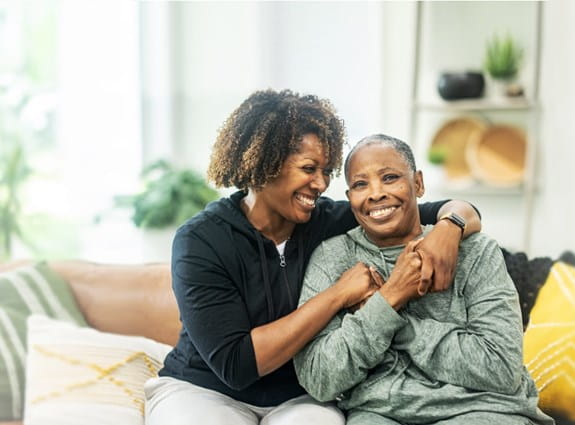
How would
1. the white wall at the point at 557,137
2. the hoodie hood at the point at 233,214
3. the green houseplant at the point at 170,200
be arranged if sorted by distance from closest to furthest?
the hoodie hood at the point at 233,214, the green houseplant at the point at 170,200, the white wall at the point at 557,137

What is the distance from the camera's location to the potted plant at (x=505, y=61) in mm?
3900

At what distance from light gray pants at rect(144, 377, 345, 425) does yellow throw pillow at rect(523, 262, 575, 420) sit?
0.62 metres

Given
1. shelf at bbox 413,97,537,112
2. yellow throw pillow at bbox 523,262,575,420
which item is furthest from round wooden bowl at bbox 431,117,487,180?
yellow throw pillow at bbox 523,262,575,420

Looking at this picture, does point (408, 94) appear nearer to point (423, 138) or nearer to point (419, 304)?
point (423, 138)

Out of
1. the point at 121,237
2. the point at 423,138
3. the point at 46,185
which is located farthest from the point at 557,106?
the point at 46,185

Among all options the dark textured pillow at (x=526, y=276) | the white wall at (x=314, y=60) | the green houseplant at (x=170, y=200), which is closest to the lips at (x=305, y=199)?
the dark textured pillow at (x=526, y=276)

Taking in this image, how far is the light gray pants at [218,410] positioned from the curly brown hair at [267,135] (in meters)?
0.50

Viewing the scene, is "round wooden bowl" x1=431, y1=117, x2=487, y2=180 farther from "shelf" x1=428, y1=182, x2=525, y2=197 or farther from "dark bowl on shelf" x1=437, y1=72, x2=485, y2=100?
"dark bowl on shelf" x1=437, y1=72, x2=485, y2=100

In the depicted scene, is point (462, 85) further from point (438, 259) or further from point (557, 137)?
point (438, 259)

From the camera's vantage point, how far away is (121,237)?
13.5 ft

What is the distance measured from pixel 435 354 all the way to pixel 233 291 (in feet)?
1.52

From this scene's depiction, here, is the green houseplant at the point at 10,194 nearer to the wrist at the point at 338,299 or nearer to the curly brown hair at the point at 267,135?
the curly brown hair at the point at 267,135

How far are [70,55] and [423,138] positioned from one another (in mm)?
1903

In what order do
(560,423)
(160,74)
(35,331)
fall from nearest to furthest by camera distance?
(560,423)
(35,331)
(160,74)
